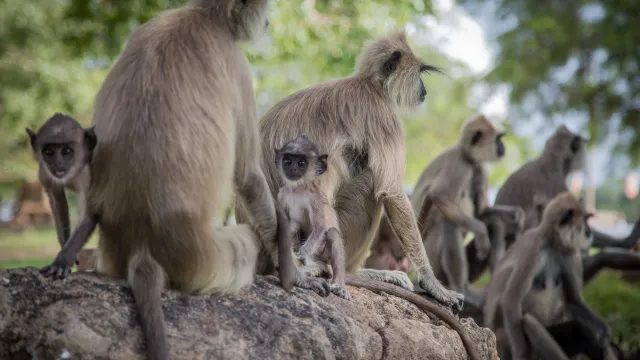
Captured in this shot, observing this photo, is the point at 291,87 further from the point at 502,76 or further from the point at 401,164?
the point at 401,164

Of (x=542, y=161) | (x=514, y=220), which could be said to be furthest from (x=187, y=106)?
(x=542, y=161)

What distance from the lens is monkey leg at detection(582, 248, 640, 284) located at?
366 inches

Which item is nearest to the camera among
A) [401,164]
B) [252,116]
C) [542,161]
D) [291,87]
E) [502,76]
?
[252,116]

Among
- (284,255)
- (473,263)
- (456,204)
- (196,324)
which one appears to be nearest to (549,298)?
(456,204)

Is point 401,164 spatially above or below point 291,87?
below

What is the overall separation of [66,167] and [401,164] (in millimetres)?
2299

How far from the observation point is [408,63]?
523 centimetres

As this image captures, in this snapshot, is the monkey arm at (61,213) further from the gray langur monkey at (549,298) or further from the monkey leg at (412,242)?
the gray langur monkey at (549,298)

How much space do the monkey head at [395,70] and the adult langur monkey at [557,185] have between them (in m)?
4.75

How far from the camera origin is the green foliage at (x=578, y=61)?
41.1ft

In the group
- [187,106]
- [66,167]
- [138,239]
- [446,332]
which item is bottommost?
[446,332]

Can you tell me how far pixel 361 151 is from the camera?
4.94 metres

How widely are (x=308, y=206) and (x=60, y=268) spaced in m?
1.70

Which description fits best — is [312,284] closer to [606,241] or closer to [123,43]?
[123,43]
